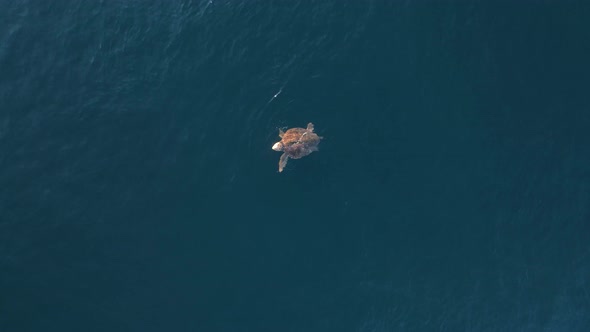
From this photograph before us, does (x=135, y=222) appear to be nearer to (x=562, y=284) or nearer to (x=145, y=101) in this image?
(x=145, y=101)

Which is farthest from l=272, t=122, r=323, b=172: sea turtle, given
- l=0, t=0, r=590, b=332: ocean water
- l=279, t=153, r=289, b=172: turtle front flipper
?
l=0, t=0, r=590, b=332: ocean water

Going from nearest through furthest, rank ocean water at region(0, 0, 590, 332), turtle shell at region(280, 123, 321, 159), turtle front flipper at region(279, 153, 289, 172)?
1. ocean water at region(0, 0, 590, 332)
2. turtle shell at region(280, 123, 321, 159)
3. turtle front flipper at region(279, 153, 289, 172)

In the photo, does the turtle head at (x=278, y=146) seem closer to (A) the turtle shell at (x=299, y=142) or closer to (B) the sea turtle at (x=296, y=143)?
(B) the sea turtle at (x=296, y=143)

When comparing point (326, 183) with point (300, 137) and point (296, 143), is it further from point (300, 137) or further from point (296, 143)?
point (300, 137)

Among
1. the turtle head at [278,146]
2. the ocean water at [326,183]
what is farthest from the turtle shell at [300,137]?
the ocean water at [326,183]

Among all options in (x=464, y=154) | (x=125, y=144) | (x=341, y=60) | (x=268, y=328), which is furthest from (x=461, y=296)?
(x=125, y=144)

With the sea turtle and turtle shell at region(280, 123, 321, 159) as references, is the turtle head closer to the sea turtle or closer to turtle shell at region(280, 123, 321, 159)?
the sea turtle
